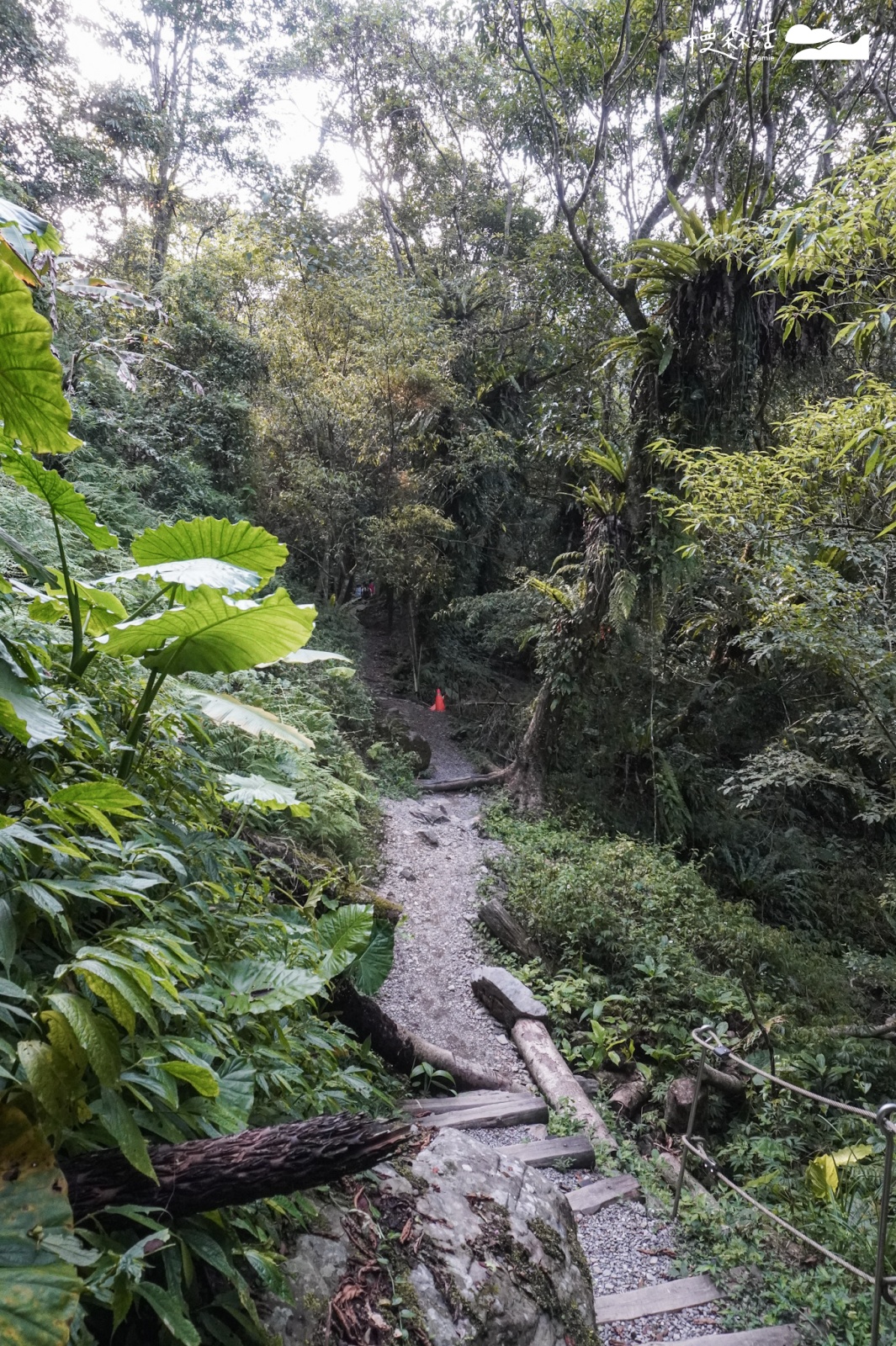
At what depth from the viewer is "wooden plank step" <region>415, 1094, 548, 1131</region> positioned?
3.37 metres

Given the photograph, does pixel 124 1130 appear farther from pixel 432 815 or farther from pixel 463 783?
pixel 463 783

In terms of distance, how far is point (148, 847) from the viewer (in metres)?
1.74

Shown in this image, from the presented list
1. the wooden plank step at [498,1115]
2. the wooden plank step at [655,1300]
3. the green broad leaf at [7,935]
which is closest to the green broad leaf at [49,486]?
the green broad leaf at [7,935]

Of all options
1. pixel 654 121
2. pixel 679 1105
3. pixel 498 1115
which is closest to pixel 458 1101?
pixel 498 1115

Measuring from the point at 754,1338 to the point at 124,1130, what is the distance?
2.84 metres

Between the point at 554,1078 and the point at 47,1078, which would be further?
the point at 554,1078

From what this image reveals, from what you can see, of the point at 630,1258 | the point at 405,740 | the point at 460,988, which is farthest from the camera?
the point at 405,740

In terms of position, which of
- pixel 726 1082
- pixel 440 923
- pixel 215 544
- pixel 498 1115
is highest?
pixel 215 544

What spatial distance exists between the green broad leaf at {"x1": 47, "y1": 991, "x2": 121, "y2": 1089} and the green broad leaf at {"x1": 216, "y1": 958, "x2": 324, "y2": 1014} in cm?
69

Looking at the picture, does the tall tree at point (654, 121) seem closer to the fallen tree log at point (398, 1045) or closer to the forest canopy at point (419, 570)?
the forest canopy at point (419, 570)

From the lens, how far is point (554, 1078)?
4168 mm

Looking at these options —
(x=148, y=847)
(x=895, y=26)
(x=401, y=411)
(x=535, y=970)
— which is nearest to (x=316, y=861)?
(x=535, y=970)

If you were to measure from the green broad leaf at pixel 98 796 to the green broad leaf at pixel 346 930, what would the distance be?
57.8 inches

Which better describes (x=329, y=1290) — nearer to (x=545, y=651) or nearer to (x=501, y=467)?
(x=545, y=651)
